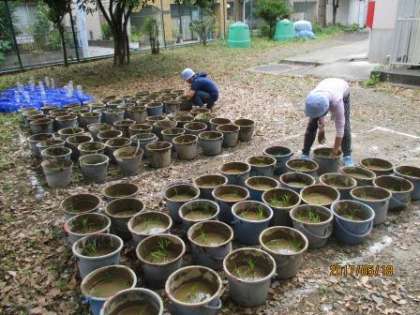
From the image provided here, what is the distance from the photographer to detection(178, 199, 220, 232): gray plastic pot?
3.54 meters

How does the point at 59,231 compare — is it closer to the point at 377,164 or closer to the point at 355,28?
the point at 377,164

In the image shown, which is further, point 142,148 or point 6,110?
point 6,110

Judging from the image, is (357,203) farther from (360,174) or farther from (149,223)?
(149,223)

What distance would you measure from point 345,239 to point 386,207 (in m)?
0.61

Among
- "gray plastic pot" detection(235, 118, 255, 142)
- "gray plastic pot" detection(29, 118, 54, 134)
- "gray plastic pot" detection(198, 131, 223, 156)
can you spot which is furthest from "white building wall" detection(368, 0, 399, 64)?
"gray plastic pot" detection(29, 118, 54, 134)

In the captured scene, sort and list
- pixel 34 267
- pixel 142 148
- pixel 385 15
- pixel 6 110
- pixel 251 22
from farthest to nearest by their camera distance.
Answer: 1. pixel 251 22
2. pixel 385 15
3. pixel 6 110
4. pixel 142 148
5. pixel 34 267

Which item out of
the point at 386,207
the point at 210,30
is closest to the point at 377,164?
the point at 386,207

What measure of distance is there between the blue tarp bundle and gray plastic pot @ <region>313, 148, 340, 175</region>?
514 centimetres

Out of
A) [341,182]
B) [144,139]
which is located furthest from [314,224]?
[144,139]

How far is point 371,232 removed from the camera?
360 cm

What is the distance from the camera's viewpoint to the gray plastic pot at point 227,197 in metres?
3.68

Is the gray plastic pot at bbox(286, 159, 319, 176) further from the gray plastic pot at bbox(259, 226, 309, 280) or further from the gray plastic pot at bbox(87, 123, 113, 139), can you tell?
the gray plastic pot at bbox(87, 123, 113, 139)

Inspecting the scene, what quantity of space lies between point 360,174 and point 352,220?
3.62ft

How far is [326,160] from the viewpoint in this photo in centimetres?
453
